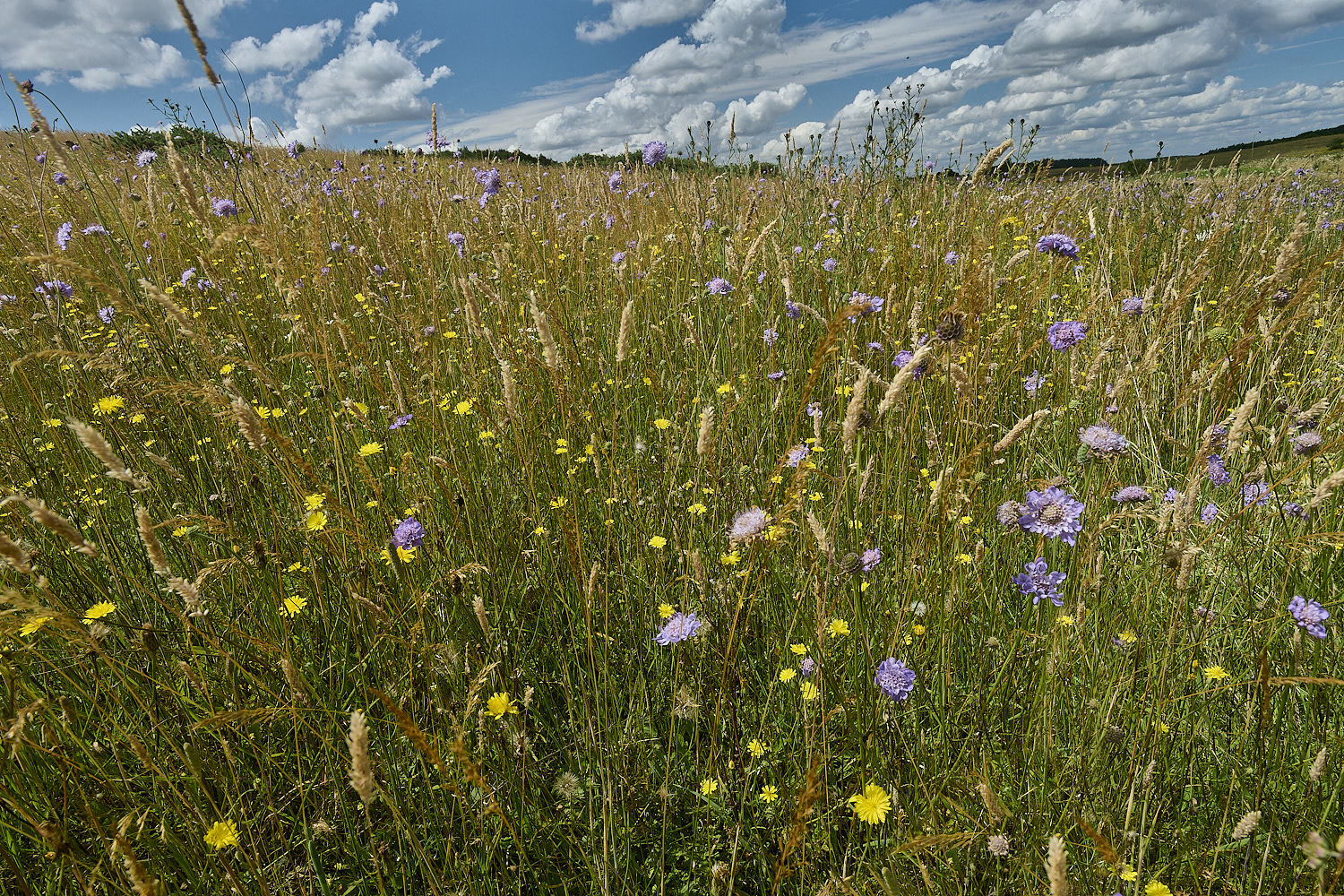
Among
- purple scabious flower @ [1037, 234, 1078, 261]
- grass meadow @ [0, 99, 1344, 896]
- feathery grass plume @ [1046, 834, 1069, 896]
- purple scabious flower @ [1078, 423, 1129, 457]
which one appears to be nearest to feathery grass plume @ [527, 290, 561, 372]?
grass meadow @ [0, 99, 1344, 896]

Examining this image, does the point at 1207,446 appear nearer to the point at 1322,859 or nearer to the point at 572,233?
the point at 1322,859

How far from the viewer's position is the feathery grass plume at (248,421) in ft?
3.35

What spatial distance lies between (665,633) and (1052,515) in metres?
0.92

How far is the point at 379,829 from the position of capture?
1261mm

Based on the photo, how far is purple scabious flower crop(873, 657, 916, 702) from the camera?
1.19m

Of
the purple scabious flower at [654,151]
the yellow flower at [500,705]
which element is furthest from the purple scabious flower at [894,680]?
the purple scabious flower at [654,151]

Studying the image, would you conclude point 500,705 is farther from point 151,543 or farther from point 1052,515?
point 1052,515

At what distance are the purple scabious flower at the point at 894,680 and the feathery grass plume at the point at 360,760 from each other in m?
0.90

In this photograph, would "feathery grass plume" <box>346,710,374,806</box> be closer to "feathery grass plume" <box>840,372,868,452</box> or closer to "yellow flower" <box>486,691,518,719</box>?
"yellow flower" <box>486,691,518,719</box>

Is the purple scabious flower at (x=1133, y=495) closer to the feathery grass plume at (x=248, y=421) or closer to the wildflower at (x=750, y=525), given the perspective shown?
the wildflower at (x=750, y=525)

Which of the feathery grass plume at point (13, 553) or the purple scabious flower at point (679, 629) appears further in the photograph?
the purple scabious flower at point (679, 629)

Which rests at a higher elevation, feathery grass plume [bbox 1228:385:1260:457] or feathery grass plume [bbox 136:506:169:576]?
feathery grass plume [bbox 136:506:169:576]

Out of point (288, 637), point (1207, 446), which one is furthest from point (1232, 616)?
point (288, 637)

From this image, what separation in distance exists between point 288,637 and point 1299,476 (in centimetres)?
294
